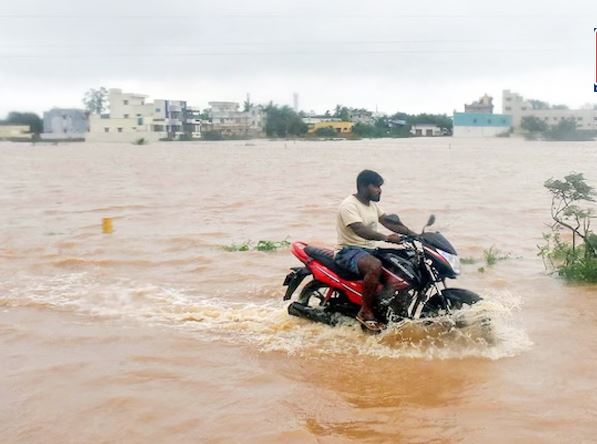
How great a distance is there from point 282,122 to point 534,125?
3077cm

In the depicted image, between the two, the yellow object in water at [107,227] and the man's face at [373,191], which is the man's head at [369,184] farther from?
the yellow object in water at [107,227]

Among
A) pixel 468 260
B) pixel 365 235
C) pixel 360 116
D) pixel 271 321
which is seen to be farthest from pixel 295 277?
pixel 360 116

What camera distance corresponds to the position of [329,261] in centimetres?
669

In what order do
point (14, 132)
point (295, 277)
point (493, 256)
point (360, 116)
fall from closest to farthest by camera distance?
point (295, 277) < point (493, 256) < point (360, 116) < point (14, 132)

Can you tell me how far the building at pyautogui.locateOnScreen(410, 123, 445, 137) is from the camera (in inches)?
3426

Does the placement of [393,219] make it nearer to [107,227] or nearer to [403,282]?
[403,282]

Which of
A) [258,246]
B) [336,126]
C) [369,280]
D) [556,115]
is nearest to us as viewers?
[369,280]

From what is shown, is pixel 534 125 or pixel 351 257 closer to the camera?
pixel 351 257

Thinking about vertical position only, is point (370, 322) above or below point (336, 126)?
below

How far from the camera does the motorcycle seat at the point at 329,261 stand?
6539 mm

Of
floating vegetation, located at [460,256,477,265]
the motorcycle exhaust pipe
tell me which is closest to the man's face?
the motorcycle exhaust pipe

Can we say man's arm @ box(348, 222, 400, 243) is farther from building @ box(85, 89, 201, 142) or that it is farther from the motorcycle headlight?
building @ box(85, 89, 201, 142)

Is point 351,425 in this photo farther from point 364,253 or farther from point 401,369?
point 364,253

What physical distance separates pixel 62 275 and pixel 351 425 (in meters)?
6.65
